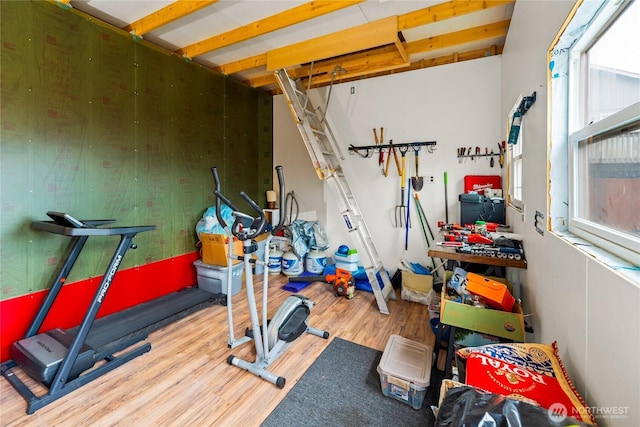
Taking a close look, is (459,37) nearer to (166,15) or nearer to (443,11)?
(443,11)

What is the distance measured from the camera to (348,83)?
13.8 feet

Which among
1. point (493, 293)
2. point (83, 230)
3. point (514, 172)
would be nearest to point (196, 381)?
point (83, 230)

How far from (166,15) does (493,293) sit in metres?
3.61

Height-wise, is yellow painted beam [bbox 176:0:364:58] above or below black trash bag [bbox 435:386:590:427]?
above

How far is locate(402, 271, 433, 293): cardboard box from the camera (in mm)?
3320

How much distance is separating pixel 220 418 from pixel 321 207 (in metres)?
3.30

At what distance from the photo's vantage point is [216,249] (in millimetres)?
3451

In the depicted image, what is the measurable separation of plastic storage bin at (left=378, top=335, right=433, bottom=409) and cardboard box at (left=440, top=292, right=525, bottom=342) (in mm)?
408

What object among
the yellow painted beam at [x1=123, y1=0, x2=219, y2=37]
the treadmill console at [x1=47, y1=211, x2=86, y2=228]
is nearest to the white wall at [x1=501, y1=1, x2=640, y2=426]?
the yellow painted beam at [x1=123, y1=0, x2=219, y2=37]

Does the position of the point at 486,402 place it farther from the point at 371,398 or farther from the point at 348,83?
the point at 348,83

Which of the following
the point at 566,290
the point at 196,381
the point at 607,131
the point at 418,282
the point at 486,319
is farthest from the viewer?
the point at 418,282

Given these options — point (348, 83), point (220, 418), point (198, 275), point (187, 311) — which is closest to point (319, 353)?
point (220, 418)

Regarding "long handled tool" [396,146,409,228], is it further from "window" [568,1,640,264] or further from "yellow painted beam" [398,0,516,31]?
"window" [568,1,640,264]

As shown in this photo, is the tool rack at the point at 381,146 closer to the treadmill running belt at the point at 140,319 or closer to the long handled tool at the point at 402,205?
the long handled tool at the point at 402,205
